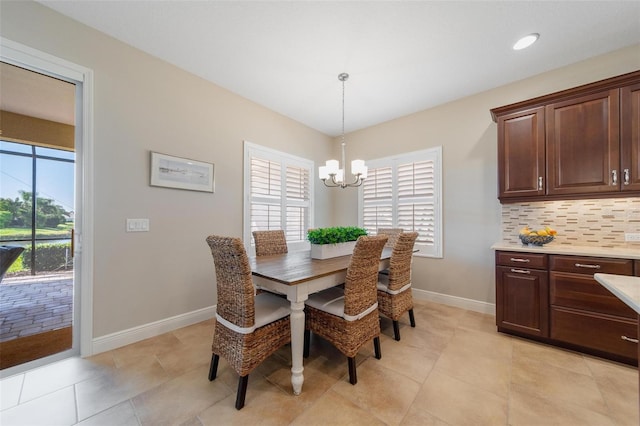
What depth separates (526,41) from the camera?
7.18ft

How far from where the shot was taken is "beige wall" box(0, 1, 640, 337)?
83.5 inches

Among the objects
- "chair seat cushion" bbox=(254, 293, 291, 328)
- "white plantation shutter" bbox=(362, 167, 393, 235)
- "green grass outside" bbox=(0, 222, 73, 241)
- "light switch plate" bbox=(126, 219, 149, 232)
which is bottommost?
"chair seat cushion" bbox=(254, 293, 291, 328)

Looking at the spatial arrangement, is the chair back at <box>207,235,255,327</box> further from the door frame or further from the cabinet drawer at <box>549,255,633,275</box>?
the cabinet drawer at <box>549,255,633,275</box>

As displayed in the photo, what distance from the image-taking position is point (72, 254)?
205cm

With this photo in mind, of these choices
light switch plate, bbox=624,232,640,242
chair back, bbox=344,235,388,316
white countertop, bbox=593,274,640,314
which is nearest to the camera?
white countertop, bbox=593,274,640,314

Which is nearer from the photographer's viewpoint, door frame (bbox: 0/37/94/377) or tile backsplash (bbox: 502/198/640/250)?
door frame (bbox: 0/37/94/377)

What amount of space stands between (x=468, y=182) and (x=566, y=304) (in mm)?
1592

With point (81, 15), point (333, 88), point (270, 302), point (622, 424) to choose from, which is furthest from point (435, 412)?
point (81, 15)

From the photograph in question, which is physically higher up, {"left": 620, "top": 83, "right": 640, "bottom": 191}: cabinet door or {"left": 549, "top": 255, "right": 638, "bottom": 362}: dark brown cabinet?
{"left": 620, "top": 83, "right": 640, "bottom": 191}: cabinet door

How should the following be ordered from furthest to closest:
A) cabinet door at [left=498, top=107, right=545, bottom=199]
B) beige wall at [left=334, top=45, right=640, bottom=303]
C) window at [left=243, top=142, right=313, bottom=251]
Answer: window at [left=243, top=142, right=313, bottom=251] → beige wall at [left=334, top=45, right=640, bottom=303] → cabinet door at [left=498, top=107, right=545, bottom=199]

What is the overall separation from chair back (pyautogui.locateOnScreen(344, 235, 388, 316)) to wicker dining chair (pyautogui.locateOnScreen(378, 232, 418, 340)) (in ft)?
1.46

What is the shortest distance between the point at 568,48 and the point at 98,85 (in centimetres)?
432

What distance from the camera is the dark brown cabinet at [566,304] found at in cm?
191

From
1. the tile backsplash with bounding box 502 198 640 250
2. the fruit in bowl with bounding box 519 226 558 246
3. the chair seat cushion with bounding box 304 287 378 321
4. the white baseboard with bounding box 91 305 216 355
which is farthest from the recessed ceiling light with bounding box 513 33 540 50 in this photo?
the white baseboard with bounding box 91 305 216 355
